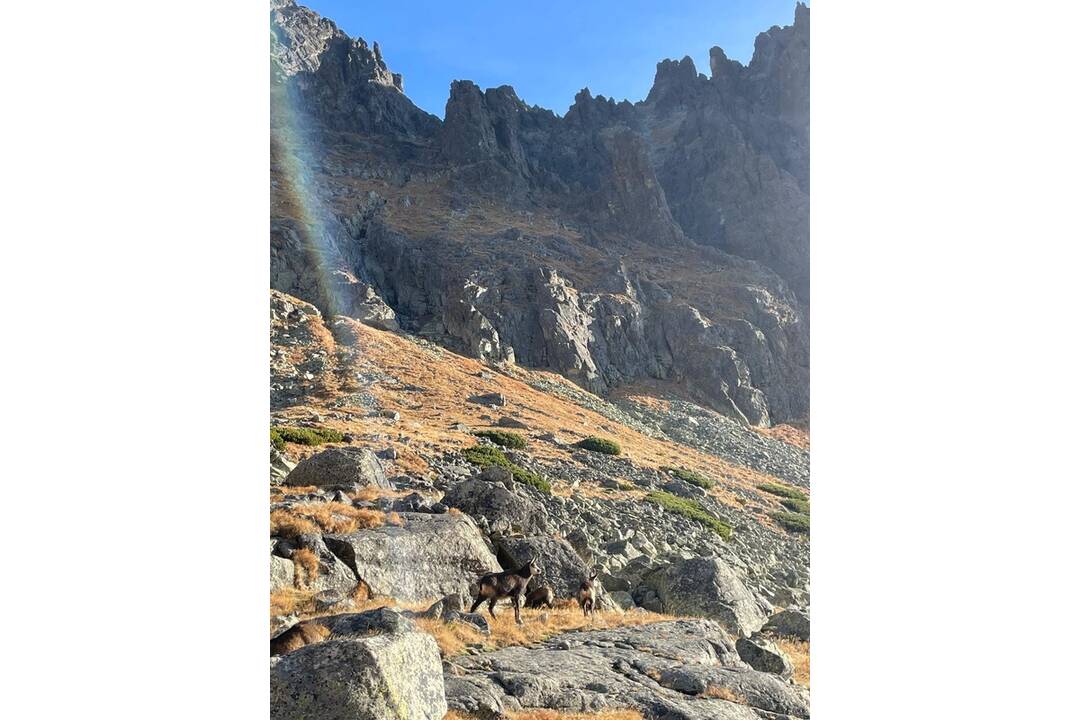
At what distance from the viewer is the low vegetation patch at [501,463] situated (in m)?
9.65

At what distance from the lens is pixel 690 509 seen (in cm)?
960

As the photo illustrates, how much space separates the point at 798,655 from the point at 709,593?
118 centimetres

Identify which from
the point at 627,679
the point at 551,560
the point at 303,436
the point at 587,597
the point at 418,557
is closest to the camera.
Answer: the point at 627,679

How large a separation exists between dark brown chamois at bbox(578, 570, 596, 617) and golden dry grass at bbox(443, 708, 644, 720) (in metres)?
2.02

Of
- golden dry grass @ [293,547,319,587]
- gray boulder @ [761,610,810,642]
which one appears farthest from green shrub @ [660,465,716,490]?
golden dry grass @ [293,547,319,587]

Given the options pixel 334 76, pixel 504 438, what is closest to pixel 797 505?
pixel 504 438

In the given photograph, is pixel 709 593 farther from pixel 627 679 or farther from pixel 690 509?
pixel 627 679

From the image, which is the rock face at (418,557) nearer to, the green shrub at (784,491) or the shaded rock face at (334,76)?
the green shrub at (784,491)

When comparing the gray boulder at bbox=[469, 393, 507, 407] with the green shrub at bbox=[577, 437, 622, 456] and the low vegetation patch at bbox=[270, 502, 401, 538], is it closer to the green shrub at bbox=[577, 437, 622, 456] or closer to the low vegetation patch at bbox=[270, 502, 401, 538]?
the green shrub at bbox=[577, 437, 622, 456]

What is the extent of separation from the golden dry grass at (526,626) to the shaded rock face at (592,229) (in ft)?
11.2
